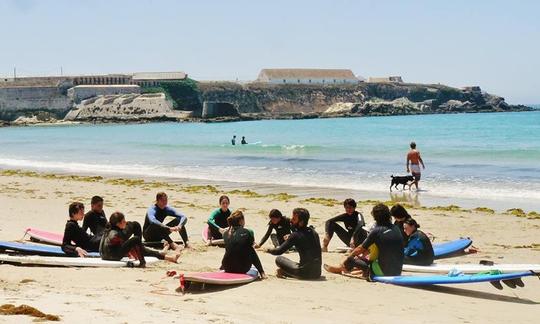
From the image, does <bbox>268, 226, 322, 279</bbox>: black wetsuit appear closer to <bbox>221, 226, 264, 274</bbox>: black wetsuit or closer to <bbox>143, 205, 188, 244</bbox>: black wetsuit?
<bbox>221, 226, 264, 274</bbox>: black wetsuit

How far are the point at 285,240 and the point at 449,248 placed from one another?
104 inches

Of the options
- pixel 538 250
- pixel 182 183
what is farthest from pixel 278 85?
pixel 538 250

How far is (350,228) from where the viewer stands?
10602 mm

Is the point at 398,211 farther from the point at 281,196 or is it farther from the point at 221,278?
the point at 281,196

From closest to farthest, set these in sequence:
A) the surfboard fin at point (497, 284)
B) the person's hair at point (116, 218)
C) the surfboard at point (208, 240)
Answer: the surfboard fin at point (497, 284)
the person's hair at point (116, 218)
the surfboard at point (208, 240)

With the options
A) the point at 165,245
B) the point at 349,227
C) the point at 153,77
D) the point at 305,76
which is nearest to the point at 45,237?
the point at 165,245

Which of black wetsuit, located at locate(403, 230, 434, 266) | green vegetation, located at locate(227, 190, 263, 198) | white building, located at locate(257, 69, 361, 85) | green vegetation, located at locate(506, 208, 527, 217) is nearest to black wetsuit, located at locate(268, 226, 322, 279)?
black wetsuit, located at locate(403, 230, 434, 266)

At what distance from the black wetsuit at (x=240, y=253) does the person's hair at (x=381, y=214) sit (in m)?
1.50

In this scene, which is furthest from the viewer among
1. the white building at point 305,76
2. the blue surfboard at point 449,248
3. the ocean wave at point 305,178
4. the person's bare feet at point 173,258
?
the white building at point 305,76

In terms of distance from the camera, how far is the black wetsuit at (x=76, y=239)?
9.74m

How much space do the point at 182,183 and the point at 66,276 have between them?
15.2 m

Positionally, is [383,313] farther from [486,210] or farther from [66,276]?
[486,210]

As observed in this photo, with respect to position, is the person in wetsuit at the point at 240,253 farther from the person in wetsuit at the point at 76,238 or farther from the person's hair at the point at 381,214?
the person in wetsuit at the point at 76,238

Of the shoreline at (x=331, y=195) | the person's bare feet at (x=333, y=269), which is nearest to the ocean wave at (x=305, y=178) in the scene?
the shoreline at (x=331, y=195)
